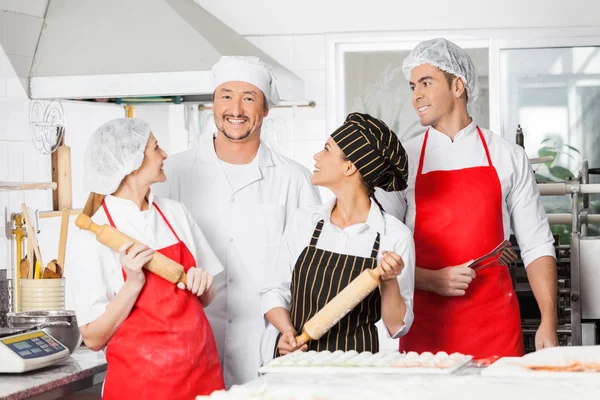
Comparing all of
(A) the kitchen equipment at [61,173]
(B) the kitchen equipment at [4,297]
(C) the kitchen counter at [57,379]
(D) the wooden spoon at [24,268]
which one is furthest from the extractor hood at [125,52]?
(C) the kitchen counter at [57,379]

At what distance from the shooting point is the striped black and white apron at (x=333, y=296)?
226cm

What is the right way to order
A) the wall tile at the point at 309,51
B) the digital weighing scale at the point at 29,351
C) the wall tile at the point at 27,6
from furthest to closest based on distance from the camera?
the wall tile at the point at 309,51
the wall tile at the point at 27,6
the digital weighing scale at the point at 29,351

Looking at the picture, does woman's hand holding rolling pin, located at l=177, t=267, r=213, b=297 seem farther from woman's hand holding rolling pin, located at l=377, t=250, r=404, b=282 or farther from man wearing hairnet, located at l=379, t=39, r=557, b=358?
man wearing hairnet, located at l=379, t=39, r=557, b=358

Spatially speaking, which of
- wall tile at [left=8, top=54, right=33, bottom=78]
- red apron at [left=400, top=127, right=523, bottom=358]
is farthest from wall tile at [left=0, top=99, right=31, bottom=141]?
red apron at [left=400, top=127, right=523, bottom=358]

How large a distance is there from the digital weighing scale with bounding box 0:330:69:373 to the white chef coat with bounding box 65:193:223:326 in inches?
12.1

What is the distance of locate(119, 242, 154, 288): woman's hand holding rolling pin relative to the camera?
6.99 ft

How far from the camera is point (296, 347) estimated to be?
2168 millimetres

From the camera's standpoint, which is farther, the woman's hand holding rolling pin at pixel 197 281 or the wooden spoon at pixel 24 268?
the wooden spoon at pixel 24 268

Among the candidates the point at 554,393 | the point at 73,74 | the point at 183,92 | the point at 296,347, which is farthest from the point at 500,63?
the point at 554,393

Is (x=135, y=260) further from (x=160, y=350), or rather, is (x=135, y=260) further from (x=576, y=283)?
(x=576, y=283)

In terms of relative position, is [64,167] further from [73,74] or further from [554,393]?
[554,393]

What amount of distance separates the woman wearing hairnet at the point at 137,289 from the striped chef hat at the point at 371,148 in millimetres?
506

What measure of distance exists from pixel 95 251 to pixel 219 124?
58cm

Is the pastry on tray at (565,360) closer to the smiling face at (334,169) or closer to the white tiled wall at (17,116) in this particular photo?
the smiling face at (334,169)
